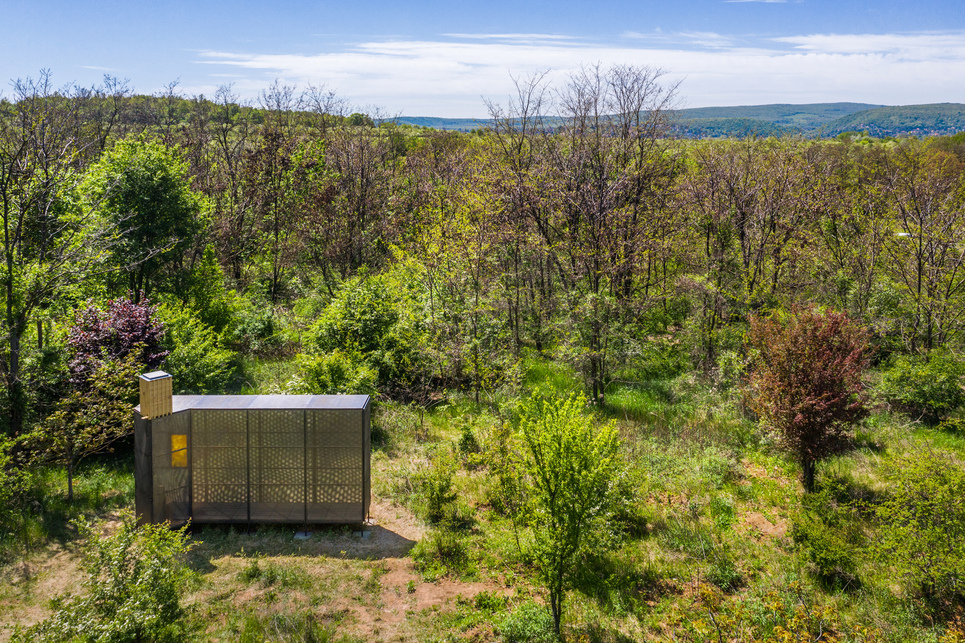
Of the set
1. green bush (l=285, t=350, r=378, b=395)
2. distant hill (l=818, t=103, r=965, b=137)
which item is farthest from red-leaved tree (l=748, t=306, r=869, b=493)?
distant hill (l=818, t=103, r=965, b=137)

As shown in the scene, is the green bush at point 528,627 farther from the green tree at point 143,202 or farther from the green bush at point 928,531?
the green tree at point 143,202

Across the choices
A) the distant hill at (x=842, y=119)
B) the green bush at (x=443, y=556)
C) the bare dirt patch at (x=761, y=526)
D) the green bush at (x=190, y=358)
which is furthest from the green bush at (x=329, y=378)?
the distant hill at (x=842, y=119)

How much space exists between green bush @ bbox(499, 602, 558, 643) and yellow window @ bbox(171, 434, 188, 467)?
568cm

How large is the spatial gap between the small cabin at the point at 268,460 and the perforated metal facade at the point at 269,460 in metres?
0.02

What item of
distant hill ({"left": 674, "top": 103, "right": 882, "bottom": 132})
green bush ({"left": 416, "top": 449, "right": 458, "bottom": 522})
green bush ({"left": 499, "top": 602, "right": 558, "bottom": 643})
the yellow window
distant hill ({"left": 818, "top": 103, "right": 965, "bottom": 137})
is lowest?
green bush ({"left": 499, "top": 602, "right": 558, "bottom": 643})

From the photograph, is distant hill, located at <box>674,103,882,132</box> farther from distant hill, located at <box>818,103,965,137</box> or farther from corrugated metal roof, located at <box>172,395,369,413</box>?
corrugated metal roof, located at <box>172,395,369,413</box>

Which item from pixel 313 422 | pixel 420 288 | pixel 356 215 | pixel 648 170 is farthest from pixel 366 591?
pixel 356 215

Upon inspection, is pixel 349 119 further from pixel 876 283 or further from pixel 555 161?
pixel 876 283

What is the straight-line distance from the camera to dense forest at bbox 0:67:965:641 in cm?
713

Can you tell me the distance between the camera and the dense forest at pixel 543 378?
23.4ft

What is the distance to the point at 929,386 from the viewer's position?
13.1 m

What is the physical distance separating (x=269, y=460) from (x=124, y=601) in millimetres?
3334

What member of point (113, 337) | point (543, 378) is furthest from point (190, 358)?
point (543, 378)

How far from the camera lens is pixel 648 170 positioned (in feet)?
69.3
